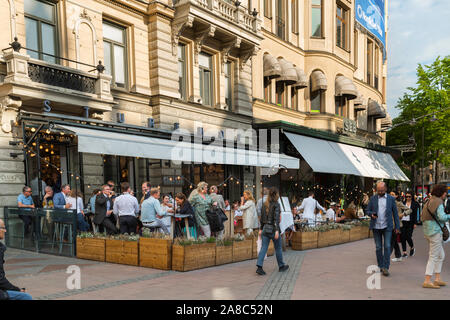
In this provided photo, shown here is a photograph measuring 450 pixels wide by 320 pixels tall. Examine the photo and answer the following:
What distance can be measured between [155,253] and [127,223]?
174cm

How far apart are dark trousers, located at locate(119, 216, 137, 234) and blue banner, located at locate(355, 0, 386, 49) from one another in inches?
977

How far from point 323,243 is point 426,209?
5.83 m

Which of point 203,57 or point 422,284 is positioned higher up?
point 203,57

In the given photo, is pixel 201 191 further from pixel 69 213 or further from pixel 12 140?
pixel 12 140

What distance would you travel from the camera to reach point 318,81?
23.8 meters

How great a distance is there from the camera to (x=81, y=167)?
1329 cm

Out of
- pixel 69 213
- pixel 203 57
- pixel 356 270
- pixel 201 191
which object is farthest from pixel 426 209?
pixel 203 57

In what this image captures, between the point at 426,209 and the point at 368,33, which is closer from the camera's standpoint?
the point at 426,209

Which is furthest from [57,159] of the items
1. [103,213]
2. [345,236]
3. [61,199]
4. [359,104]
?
[359,104]

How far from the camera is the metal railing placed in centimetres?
977

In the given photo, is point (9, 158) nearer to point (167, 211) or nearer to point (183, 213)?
point (167, 211)

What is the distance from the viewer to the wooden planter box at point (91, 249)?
914 centimetres

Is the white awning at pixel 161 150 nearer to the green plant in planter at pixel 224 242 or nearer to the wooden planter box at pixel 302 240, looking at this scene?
the green plant in planter at pixel 224 242

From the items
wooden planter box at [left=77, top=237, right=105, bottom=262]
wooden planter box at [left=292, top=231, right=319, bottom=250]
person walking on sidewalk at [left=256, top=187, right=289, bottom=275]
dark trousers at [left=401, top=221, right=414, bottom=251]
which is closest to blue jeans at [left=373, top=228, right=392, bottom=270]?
person walking on sidewalk at [left=256, top=187, right=289, bottom=275]
